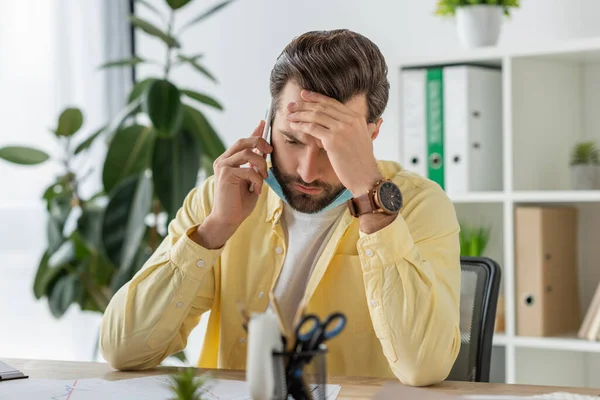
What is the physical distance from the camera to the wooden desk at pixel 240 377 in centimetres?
124

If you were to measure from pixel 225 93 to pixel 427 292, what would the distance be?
2118 mm

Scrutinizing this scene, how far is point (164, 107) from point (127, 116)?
0.23 metres

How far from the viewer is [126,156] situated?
279 cm

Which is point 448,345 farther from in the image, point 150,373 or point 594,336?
point 594,336

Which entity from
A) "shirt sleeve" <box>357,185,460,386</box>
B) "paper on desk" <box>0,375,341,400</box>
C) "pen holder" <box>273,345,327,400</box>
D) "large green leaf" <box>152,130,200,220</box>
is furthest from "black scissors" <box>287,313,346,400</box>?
"large green leaf" <box>152,130,200,220</box>

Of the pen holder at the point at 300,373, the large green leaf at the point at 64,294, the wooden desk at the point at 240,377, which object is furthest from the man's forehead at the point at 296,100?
the large green leaf at the point at 64,294

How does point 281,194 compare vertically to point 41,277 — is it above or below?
above

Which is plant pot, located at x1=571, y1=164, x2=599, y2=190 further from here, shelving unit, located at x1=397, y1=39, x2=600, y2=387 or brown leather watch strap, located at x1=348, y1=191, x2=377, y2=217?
brown leather watch strap, located at x1=348, y1=191, x2=377, y2=217

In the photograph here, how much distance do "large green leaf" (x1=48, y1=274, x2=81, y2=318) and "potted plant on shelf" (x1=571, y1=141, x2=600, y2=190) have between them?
1.70 meters

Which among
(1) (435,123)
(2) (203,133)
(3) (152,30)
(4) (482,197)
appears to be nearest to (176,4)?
(3) (152,30)

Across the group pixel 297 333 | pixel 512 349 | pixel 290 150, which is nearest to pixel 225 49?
pixel 512 349

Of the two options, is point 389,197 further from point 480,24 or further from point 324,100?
point 480,24

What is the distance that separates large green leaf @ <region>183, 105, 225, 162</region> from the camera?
112 inches

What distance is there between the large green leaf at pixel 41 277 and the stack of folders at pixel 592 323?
1.82 meters
